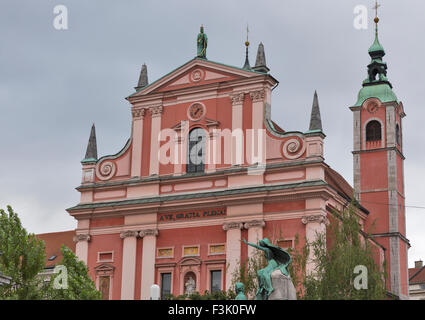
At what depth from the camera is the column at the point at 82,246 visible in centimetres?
3672

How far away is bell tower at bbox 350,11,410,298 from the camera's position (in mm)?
44469

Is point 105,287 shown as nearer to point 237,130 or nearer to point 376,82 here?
point 237,130

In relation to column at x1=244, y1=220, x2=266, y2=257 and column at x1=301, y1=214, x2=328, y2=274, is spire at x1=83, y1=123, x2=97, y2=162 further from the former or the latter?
column at x1=301, y1=214, x2=328, y2=274

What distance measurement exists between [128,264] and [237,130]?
807 centimetres

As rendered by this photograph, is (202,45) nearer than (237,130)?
No

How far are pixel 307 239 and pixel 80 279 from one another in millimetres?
9373

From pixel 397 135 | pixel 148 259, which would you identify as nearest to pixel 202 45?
pixel 148 259

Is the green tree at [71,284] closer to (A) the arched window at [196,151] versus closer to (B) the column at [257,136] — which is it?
(A) the arched window at [196,151]

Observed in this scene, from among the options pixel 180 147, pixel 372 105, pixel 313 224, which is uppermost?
pixel 372 105

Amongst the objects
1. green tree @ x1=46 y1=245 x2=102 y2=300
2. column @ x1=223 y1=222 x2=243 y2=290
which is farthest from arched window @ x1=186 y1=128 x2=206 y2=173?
green tree @ x1=46 y1=245 x2=102 y2=300

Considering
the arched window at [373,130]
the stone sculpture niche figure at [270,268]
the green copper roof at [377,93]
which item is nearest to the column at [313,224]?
the stone sculpture niche figure at [270,268]

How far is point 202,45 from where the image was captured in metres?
38.2

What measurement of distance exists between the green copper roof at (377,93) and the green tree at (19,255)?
2698 cm
